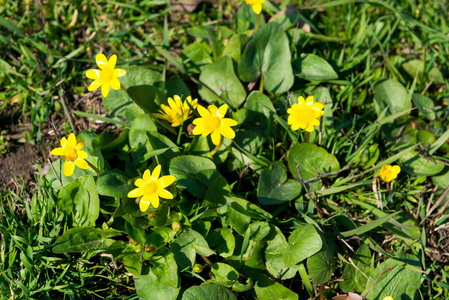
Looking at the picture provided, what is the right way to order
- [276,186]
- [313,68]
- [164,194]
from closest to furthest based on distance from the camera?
[164,194], [276,186], [313,68]

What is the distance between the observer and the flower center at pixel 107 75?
2611mm

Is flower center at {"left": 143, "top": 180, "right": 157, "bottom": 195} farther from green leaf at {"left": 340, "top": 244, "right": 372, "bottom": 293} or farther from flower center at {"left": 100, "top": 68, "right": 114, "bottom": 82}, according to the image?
green leaf at {"left": 340, "top": 244, "right": 372, "bottom": 293}

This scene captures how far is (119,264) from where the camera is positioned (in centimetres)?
275

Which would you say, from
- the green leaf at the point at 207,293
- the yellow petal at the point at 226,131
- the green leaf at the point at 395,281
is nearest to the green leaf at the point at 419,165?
the green leaf at the point at 395,281

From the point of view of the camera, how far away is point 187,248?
254 centimetres

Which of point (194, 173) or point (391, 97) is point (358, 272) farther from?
point (391, 97)

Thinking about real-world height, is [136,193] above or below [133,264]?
above

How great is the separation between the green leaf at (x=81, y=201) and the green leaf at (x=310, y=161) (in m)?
1.42

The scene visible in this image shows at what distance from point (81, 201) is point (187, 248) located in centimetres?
81

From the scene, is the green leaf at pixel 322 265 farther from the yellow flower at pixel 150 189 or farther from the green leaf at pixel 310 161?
the yellow flower at pixel 150 189

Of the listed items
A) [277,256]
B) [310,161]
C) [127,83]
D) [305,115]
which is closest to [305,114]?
[305,115]

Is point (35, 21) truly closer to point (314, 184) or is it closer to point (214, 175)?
point (214, 175)

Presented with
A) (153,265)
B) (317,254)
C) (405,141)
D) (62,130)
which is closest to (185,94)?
(62,130)

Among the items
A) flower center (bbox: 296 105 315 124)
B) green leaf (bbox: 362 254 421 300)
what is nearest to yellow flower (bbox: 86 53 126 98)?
flower center (bbox: 296 105 315 124)
